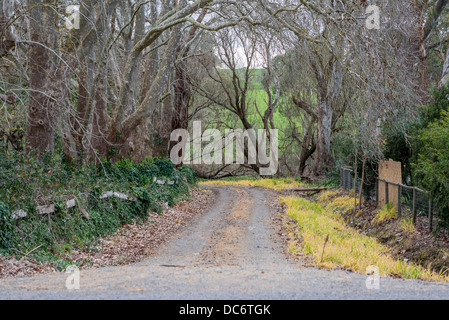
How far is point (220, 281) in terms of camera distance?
6.61m

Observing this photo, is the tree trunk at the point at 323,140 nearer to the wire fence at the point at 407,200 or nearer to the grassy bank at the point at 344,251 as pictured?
the wire fence at the point at 407,200

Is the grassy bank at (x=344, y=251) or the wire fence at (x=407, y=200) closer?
the grassy bank at (x=344, y=251)

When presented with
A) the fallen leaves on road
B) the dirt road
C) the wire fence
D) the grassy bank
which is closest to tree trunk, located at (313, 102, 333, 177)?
Result: the wire fence

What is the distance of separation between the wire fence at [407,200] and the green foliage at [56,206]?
25.3 feet

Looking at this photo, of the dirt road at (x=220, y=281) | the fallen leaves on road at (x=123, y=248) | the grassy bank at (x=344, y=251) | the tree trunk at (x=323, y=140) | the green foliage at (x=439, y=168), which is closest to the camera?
the dirt road at (x=220, y=281)

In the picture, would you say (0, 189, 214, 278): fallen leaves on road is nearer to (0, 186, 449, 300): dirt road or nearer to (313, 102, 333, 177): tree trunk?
(0, 186, 449, 300): dirt road

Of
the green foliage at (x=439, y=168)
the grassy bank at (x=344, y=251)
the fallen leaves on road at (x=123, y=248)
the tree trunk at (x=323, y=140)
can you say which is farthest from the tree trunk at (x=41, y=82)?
the tree trunk at (x=323, y=140)

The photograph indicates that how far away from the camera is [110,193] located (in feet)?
40.8

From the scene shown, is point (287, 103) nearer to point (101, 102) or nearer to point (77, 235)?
point (101, 102)

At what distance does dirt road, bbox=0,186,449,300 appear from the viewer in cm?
573

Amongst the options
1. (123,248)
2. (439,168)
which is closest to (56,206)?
(123,248)

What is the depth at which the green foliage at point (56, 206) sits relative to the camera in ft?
28.4
